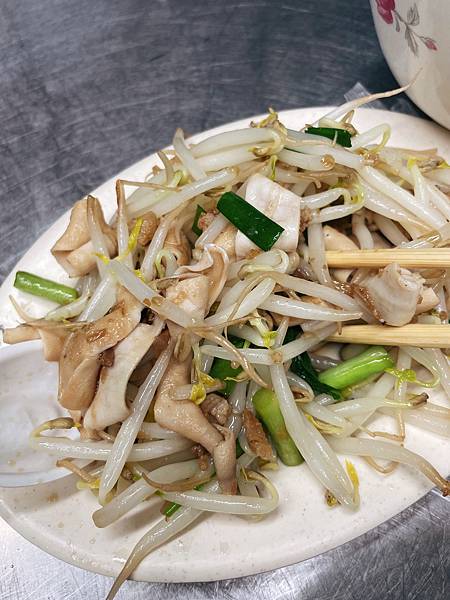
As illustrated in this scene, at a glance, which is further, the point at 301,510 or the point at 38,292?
the point at 38,292

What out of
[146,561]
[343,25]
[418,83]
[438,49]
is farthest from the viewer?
[343,25]

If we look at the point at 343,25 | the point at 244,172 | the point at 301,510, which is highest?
the point at 244,172

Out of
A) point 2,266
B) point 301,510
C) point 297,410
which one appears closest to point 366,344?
point 297,410

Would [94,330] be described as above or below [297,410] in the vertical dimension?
above

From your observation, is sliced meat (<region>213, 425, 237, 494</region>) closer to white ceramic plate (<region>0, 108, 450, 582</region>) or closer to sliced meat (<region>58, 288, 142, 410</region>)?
white ceramic plate (<region>0, 108, 450, 582</region>)

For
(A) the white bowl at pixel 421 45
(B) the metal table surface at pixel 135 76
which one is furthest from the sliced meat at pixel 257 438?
(B) the metal table surface at pixel 135 76

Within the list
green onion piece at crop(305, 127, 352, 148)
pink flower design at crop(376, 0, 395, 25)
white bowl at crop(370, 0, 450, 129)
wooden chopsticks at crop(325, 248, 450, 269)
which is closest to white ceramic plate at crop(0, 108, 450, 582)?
wooden chopsticks at crop(325, 248, 450, 269)

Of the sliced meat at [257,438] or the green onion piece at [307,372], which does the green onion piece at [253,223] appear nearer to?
the green onion piece at [307,372]

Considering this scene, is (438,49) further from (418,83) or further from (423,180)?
(423,180)

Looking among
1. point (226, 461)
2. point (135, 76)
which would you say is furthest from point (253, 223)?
point (135, 76)

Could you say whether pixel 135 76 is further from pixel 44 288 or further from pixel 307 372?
pixel 307 372
